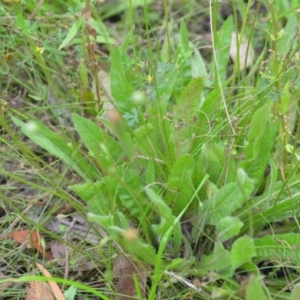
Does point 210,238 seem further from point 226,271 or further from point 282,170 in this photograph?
point 282,170

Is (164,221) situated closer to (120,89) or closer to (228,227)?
(228,227)

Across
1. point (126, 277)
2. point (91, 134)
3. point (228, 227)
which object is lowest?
point (126, 277)

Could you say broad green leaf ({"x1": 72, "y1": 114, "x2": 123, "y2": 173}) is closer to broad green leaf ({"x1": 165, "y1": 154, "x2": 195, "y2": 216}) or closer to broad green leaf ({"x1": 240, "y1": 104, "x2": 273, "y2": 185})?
broad green leaf ({"x1": 165, "y1": 154, "x2": 195, "y2": 216})

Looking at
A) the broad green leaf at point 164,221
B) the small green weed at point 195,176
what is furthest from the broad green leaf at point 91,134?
the broad green leaf at point 164,221

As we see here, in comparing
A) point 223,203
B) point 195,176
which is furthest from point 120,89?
point 223,203

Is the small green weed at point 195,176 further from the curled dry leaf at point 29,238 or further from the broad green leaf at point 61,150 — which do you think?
the curled dry leaf at point 29,238

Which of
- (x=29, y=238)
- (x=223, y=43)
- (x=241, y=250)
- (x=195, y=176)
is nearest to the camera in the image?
(x=241, y=250)
